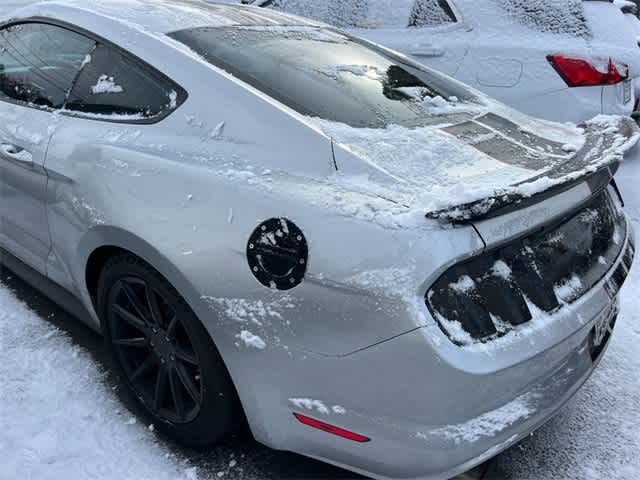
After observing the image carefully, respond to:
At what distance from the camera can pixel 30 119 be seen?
2.52 meters

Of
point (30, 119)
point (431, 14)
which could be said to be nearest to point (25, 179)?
point (30, 119)

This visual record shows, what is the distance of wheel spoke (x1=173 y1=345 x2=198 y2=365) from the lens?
1.99 metres

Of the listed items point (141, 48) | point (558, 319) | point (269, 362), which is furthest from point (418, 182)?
point (141, 48)

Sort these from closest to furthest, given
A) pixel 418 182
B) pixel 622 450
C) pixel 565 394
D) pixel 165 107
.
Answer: pixel 418 182
pixel 565 394
pixel 165 107
pixel 622 450

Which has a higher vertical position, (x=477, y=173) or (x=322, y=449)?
(x=477, y=173)

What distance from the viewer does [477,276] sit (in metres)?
1.60

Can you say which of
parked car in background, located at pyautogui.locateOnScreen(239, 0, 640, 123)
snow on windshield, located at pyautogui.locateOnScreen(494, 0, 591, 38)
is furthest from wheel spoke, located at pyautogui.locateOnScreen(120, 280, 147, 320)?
snow on windshield, located at pyautogui.locateOnScreen(494, 0, 591, 38)

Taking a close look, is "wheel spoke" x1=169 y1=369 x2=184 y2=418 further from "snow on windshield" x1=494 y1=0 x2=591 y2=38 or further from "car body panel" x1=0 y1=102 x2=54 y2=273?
"snow on windshield" x1=494 y1=0 x2=591 y2=38

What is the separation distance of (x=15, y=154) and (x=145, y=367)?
3.53 ft

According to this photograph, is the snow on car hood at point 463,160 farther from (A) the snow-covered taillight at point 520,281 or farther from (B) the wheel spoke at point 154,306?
(B) the wheel spoke at point 154,306

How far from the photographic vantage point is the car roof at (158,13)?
2.35 metres

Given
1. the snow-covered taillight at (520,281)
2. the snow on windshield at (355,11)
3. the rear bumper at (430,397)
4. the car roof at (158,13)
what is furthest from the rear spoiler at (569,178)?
the snow on windshield at (355,11)

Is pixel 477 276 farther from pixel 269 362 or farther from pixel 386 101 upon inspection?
pixel 386 101

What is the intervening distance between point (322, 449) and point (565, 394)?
758 millimetres
